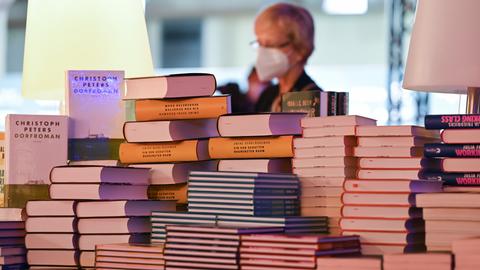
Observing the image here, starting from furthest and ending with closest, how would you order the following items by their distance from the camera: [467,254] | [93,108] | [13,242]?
[93,108] → [13,242] → [467,254]

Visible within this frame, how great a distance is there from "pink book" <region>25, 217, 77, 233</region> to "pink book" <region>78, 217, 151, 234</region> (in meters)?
0.02

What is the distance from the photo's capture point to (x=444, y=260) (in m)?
2.04

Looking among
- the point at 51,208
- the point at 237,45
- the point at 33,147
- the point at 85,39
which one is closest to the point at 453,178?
the point at 51,208

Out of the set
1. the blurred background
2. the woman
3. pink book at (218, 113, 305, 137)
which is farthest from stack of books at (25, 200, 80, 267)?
the blurred background

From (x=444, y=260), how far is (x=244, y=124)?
0.67m

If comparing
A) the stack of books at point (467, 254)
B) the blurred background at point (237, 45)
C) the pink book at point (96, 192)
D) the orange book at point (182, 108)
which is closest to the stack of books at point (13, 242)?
the pink book at point (96, 192)

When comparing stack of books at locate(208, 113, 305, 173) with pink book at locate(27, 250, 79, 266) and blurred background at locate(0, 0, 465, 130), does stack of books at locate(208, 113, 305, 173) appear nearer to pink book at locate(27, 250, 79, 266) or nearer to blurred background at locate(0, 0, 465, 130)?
pink book at locate(27, 250, 79, 266)

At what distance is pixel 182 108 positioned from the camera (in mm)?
2664

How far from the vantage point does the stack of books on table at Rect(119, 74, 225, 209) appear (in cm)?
263

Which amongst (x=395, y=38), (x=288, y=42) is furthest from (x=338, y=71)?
(x=288, y=42)

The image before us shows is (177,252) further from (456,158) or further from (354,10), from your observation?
(354,10)

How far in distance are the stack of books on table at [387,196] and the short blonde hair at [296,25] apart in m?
3.04

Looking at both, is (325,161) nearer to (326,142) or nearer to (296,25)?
(326,142)

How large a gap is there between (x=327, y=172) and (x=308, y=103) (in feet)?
1.13
